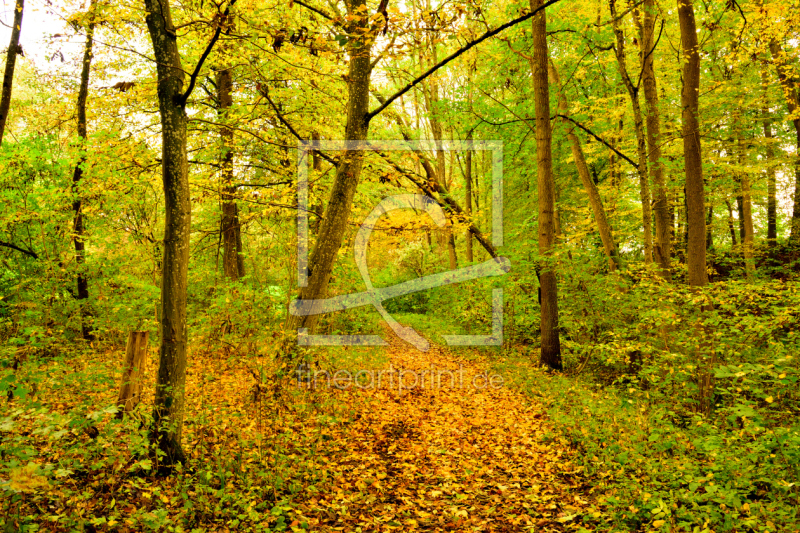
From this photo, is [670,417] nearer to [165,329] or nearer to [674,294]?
[674,294]

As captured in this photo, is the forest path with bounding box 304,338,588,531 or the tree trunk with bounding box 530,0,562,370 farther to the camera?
the tree trunk with bounding box 530,0,562,370

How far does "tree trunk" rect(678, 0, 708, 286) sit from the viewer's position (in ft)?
26.1

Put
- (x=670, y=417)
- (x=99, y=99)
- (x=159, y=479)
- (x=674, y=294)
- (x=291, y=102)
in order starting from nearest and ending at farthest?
(x=159, y=479)
(x=670, y=417)
(x=674, y=294)
(x=99, y=99)
(x=291, y=102)

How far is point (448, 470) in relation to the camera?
5.44 meters

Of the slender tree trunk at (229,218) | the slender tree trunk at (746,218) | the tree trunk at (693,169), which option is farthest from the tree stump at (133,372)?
the slender tree trunk at (746,218)

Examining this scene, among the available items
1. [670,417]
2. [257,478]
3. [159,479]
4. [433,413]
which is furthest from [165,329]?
[670,417]

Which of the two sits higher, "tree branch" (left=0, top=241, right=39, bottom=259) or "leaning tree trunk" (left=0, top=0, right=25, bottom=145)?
"leaning tree trunk" (left=0, top=0, right=25, bottom=145)

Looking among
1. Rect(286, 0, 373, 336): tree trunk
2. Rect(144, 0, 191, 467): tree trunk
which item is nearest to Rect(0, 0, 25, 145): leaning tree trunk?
Rect(144, 0, 191, 467): tree trunk

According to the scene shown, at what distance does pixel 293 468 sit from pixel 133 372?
2032mm

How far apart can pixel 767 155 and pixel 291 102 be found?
722 inches

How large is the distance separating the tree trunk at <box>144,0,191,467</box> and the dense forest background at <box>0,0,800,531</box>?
26 millimetres

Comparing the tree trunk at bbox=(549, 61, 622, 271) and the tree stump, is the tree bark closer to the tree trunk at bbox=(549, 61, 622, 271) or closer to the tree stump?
the tree trunk at bbox=(549, 61, 622, 271)

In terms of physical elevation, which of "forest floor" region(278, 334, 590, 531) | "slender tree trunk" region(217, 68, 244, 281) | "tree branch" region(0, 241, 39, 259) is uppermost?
"slender tree trunk" region(217, 68, 244, 281)

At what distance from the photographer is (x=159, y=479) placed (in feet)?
13.9
